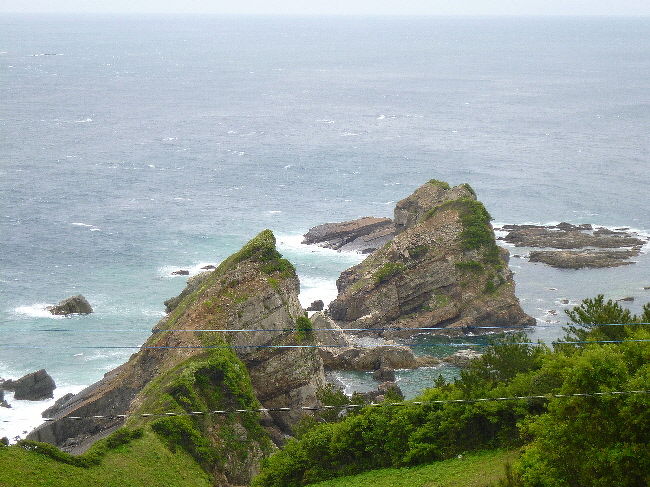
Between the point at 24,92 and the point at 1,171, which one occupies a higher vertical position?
the point at 24,92

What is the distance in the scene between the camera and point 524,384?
3812 centimetres

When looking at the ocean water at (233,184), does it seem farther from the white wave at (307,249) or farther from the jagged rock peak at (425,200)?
the jagged rock peak at (425,200)

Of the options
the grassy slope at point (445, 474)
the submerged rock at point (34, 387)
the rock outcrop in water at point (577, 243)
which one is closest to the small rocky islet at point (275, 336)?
the submerged rock at point (34, 387)

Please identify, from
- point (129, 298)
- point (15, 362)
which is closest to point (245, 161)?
point (129, 298)

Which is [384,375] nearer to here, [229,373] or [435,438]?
[229,373]

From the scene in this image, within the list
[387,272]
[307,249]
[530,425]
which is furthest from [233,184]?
[530,425]

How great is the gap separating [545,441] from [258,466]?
21101 mm

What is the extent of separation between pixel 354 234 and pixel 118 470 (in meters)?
62.3

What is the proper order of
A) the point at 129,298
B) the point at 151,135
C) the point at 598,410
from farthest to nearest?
the point at 151,135
the point at 129,298
the point at 598,410

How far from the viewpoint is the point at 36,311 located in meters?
76.2

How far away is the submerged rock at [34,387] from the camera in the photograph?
60219 millimetres

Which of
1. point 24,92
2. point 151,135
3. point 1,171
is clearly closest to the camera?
point 1,171

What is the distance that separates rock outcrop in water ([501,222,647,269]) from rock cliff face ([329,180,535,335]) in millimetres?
14184

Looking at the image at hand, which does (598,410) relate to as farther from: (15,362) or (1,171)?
(1,171)
